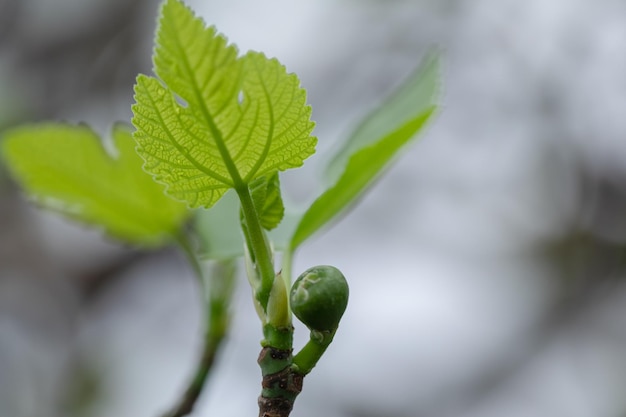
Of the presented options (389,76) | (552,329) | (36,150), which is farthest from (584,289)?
(36,150)

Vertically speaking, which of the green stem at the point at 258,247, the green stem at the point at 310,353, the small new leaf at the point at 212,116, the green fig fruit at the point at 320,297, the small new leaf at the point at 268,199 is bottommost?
the green stem at the point at 310,353

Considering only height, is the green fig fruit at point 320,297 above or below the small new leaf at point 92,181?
below

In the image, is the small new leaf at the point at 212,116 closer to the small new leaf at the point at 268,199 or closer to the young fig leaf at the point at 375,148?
the small new leaf at the point at 268,199

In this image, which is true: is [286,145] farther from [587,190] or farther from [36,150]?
[587,190]

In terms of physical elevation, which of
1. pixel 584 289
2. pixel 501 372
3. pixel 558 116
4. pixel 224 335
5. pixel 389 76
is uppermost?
pixel 389 76

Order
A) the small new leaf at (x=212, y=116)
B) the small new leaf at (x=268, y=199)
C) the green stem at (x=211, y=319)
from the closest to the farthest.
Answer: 1. the small new leaf at (x=212, y=116)
2. the small new leaf at (x=268, y=199)
3. the green stem at (x=211, y=319)

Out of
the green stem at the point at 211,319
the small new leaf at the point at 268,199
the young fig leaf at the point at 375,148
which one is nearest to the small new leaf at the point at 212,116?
the small new leaf at the point at 268,199
